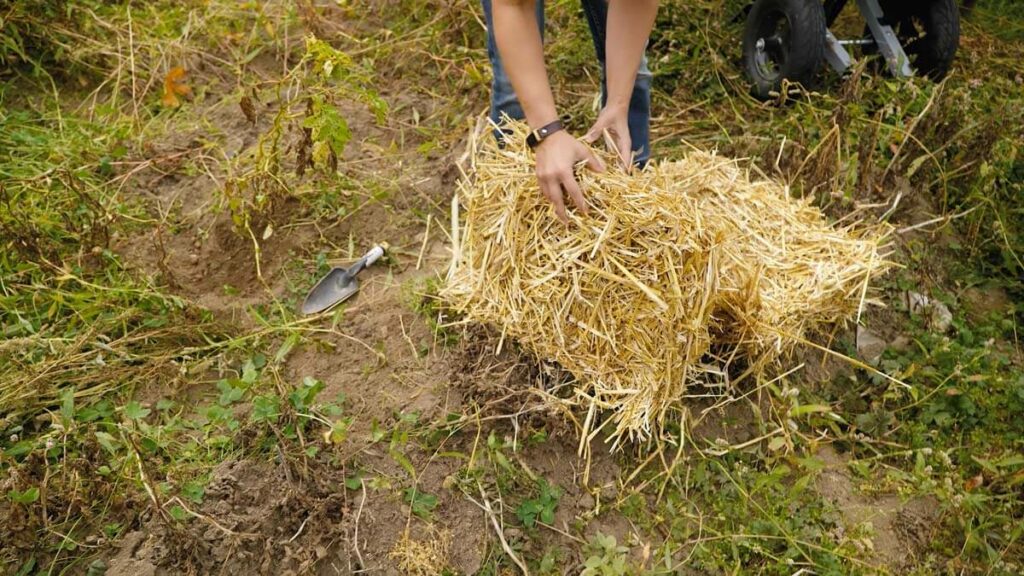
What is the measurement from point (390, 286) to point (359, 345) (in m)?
0.28

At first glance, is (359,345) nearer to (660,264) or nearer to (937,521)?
(660,264)

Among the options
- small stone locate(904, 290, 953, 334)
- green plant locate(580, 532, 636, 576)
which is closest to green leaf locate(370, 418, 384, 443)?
green plant locate(580, 532, 636, 576)

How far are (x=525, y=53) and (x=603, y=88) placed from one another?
87 centimetres

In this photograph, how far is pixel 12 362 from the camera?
2254 millimetres

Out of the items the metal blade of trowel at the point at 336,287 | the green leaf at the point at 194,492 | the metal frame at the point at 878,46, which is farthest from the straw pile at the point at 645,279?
the metal frame at the point at 878,46

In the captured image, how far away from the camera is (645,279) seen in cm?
199

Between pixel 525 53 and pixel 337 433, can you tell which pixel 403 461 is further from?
pixel 525 53

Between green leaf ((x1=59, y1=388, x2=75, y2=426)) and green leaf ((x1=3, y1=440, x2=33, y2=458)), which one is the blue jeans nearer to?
green leaf ((x1=59, y1=388, x2=75, y2=426))

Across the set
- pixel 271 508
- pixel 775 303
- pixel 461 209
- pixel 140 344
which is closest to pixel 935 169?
pixel 775 303

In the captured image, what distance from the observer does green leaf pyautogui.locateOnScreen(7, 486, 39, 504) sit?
187 cm

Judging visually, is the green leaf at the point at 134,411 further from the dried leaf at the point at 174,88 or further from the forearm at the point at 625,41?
the dried leaf at the point at 174,88

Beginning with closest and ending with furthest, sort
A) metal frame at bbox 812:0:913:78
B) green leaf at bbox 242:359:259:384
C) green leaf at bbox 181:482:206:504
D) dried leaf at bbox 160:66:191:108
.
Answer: green leaf at bbox 181:482:206:504 < green leaf at bbox 242:359:259:384 < metal frame at bbox 812:0:913:78 < dried leaf at bbox 160:66:191:108

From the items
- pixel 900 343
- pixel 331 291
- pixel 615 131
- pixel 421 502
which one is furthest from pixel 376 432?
pixel 900 343

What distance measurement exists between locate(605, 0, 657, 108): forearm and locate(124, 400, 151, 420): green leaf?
1.63 m
